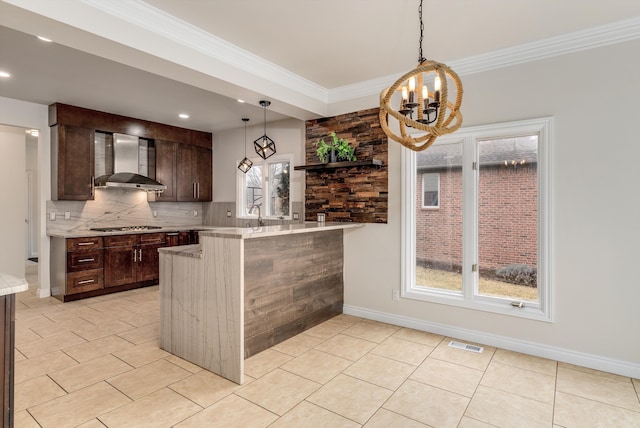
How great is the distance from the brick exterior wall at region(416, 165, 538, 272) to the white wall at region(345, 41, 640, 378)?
0.82 ft

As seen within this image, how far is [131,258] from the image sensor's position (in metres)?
5.37

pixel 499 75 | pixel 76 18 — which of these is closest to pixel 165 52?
pixel 76 18

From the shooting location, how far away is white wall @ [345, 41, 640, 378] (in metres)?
2.78

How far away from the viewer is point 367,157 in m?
4.13

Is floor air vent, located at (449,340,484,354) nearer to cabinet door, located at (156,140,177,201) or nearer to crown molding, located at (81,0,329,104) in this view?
crown molding, located at (81,0,329,104)

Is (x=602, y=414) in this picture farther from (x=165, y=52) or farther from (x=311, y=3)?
(x=165, y=52)

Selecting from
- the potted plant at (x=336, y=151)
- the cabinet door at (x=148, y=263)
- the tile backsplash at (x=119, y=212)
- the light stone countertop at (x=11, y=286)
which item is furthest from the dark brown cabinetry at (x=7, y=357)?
the tile backsplash at (x=119, y=212)

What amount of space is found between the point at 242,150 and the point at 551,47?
4.62 metres

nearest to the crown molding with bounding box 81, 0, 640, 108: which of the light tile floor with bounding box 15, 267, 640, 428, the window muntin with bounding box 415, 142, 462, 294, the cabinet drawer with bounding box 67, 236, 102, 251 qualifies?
the window muntin with bounding box 415, 142, 462, 294

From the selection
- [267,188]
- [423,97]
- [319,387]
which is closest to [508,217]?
[423,97]

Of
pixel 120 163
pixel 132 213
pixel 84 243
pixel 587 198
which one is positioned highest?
pixel 120 163

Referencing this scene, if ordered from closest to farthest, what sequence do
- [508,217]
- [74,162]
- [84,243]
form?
[508,217] < [84,243] < [74,162]

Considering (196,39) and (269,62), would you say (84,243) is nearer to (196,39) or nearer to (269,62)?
(196,39)

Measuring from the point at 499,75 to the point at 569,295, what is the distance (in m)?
2.08
